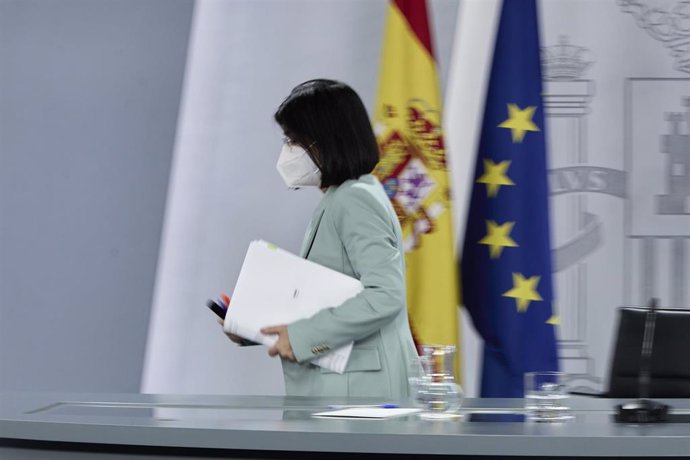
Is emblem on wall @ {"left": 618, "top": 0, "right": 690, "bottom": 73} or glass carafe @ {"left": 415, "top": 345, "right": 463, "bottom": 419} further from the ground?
emblem on wall @ {"left": 618, "top": 0, "right": 690, "bottom": 73}

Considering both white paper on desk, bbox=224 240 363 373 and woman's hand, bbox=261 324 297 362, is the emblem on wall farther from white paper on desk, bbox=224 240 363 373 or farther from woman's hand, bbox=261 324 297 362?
woman's hand, bbox=261 324 297 362

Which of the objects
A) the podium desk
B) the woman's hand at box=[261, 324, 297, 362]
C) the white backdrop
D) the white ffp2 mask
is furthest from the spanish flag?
the podium desk

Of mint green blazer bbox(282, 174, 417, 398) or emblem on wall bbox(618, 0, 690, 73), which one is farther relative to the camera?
emblem on wall bbox(618, 0, 690, 73)

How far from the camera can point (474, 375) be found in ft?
12.5

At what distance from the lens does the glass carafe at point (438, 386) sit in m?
1.70

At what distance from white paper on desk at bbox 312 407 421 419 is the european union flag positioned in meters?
1.44

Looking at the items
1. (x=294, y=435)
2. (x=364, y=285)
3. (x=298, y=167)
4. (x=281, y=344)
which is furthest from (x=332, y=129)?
(x=294, y=435)

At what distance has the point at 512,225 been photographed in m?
3.20

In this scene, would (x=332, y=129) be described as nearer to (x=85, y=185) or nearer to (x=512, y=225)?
(x=512, y=225)

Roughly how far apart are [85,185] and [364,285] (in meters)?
2.22

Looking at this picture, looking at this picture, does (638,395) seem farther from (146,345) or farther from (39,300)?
(39,300)

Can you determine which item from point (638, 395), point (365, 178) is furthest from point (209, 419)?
point (638, 395)

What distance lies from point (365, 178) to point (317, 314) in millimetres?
364

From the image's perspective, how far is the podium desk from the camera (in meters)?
1.45
